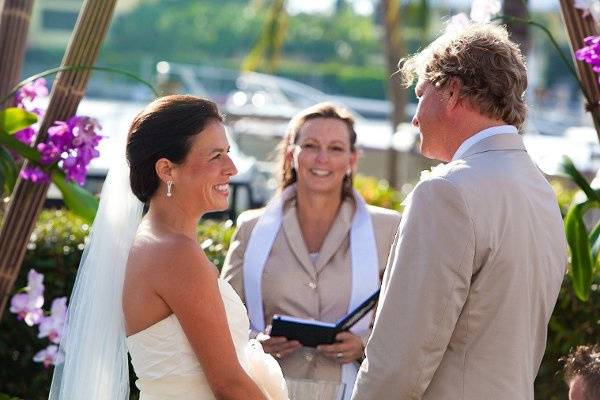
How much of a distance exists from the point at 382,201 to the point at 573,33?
18.0 ft

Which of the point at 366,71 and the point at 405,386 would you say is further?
the point at 366,71

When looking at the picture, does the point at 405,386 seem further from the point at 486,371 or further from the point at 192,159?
the point at 192,159

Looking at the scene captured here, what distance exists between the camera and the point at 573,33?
14.9ft

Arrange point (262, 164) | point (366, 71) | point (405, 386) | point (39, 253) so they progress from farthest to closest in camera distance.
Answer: point (366, 71) < point (262, 164) < point (39, 253) < point (405, 386)

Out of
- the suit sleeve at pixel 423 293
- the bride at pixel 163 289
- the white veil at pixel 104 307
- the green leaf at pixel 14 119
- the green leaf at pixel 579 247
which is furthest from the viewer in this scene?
the green leaf at pixel 14 119

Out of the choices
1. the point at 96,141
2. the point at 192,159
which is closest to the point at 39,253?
the point at 96,141

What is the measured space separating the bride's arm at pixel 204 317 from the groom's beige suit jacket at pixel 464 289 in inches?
14.3

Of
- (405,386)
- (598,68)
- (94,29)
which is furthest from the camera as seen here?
(94,29)

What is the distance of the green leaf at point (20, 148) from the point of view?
449 centimetres

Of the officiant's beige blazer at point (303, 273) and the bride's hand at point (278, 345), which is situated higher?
the officiant's beige blazer at point (303, 273)

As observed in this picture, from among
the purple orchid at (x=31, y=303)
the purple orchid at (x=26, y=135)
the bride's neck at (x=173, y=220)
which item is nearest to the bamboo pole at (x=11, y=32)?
the purple orchid at (x=26, y=135)

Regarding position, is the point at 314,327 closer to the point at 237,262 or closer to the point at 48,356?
the point at 237,262

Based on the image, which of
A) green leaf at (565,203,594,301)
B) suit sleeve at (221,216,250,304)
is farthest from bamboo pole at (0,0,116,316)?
green leaf at (565,203,594,301)

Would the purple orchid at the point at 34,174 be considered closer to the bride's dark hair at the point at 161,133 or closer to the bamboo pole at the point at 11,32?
the bamboo pole at the point at 11,32
